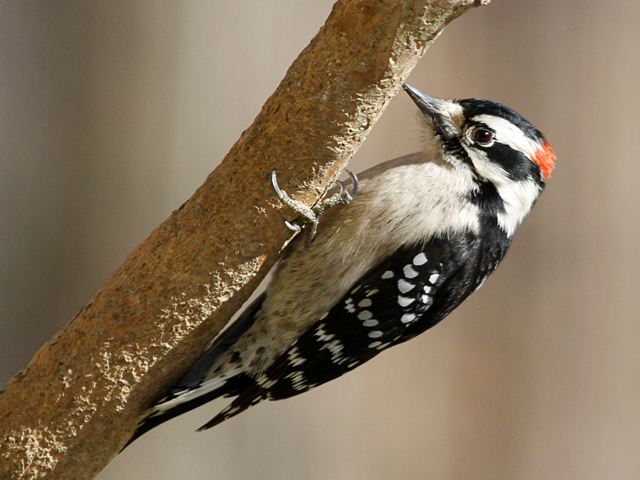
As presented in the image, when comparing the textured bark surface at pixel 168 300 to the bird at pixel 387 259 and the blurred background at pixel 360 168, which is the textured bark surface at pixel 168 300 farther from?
the blurred background at pixel 360 168

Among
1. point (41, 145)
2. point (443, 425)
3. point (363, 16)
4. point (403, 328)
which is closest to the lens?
point (363, 16)

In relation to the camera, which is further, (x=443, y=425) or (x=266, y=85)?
(x=443, y=425)

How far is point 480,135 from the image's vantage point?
9.40 feet

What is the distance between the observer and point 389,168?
2900 mm

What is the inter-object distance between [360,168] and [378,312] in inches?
94.0

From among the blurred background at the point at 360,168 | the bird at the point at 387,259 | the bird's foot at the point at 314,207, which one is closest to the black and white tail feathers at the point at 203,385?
the bird at the point at 387,259

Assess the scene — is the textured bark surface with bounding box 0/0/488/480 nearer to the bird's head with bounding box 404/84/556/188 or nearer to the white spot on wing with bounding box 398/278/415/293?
the white spot on wing with bounding box 398/278/415/293

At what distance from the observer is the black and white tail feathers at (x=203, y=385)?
8.11 ft

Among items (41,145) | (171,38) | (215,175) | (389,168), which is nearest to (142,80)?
(171,38)

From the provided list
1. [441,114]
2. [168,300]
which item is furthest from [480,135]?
[168,300]

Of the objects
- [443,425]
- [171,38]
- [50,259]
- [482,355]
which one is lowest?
[50,259]

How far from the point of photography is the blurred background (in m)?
4.72

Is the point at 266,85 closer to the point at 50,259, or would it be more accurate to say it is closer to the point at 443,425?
the point at 50,259

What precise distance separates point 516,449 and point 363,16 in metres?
4.19
